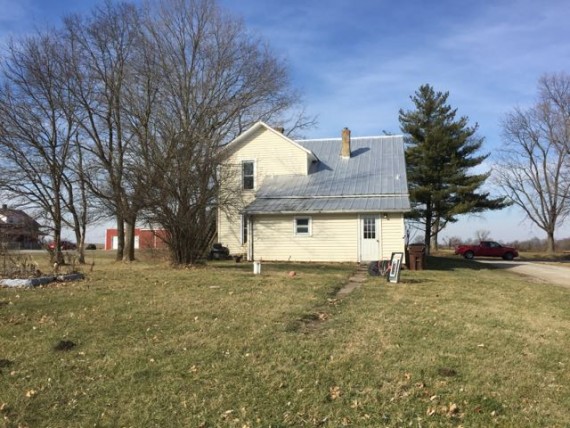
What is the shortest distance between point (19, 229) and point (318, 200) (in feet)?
39.6

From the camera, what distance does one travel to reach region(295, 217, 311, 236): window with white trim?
22.6 m

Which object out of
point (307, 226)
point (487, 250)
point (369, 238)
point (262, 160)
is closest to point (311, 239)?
point (307, 226)

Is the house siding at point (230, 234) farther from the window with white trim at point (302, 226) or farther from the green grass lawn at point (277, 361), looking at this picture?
the green grass lawn at point (277, 361)

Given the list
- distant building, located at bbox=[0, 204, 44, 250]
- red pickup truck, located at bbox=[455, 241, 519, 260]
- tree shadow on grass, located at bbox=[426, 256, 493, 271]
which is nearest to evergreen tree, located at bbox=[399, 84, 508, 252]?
red pickup truck, located at bbox=[455, 241, 519, 260]

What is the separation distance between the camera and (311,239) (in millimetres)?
22562

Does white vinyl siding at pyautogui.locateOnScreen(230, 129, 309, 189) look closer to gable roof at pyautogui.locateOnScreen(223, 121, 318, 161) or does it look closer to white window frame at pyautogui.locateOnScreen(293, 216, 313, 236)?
gable roof at pyautogui.locateOnScreen(223, 121, 318, 161)

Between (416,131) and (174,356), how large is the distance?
3798 centimetres

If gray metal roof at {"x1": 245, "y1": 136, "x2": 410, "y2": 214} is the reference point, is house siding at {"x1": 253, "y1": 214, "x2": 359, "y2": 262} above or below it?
below

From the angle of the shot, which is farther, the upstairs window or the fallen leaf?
the upstairs window

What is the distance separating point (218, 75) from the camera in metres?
27.9

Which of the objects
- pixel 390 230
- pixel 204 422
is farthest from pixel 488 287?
pixel 204 422

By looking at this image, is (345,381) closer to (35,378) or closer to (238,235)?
(35,378)

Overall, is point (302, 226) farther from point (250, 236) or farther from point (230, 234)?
point (230, 234)

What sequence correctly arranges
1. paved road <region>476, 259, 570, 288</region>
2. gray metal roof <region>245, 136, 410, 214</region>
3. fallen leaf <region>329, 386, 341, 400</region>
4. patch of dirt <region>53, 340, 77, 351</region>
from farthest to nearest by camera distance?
gray metal roof <region>245, 136, 410, 214</region> < paved road <region>476, 259, 570, 288</region> < patch of dirt <region>53, 340, 77, 351</region> < fallen leaf <region>329, 386, 341, 400</region>
